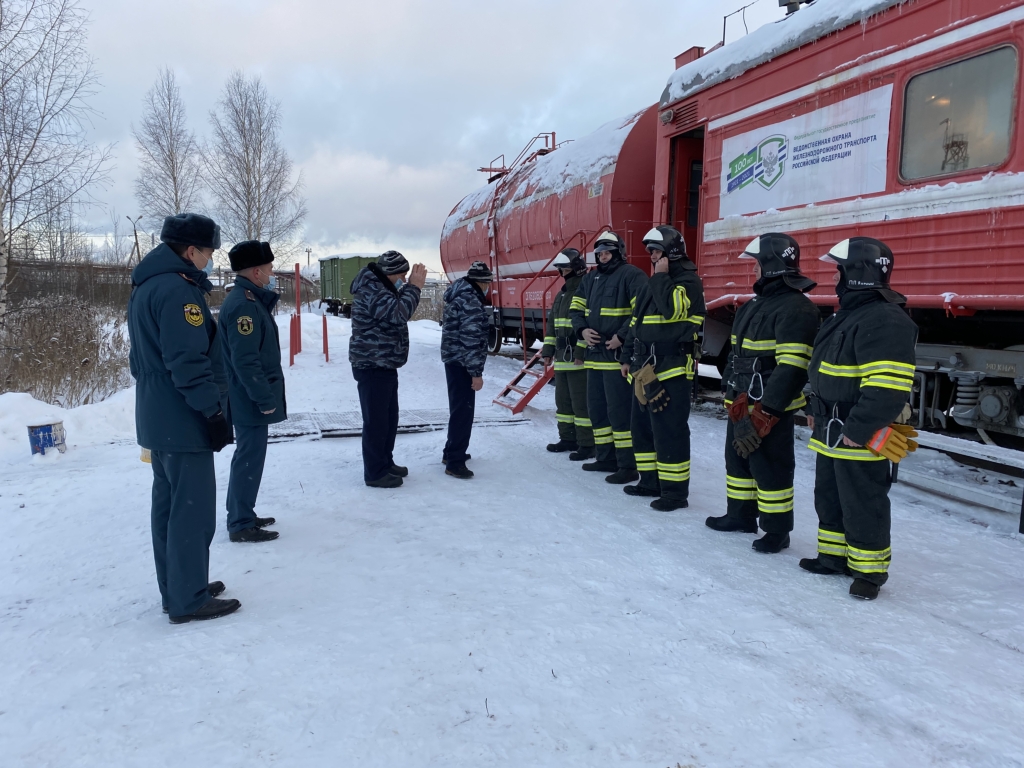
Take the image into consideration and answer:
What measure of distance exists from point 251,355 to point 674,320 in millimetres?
2815

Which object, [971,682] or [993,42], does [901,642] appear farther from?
[993,42]

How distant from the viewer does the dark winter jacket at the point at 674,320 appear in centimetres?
461

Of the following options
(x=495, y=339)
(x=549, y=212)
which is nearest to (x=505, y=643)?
(x=549, y=212)

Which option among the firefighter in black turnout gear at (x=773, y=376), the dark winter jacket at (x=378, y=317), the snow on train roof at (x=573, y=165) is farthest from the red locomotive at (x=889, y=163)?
the dark winter jacket at (x=378, y=317)

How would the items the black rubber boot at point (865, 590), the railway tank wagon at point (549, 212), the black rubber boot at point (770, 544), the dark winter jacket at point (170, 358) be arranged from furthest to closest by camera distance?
1. the railway tank wagon at point (549, 212)
2. the black rubber boot at point (770, 544)
3. the black rubber boot at point (865, 590)
4. the dark winter jacket at point (170, 358)

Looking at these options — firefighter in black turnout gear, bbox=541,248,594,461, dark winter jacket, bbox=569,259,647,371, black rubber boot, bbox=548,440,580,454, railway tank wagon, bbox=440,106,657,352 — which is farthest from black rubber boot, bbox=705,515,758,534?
railway tank wagon, bbox=440,106,657,352

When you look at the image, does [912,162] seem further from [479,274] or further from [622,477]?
[479,274]

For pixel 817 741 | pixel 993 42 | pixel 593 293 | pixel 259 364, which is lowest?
pixel 817 741

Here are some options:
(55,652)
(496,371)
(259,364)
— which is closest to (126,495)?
(259,364)

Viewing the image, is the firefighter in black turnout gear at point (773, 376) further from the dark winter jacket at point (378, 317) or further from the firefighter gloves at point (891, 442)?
the dark winter jacket at point (378, 317)

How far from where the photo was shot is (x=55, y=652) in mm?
2746

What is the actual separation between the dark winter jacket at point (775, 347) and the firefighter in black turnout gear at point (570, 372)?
199cm

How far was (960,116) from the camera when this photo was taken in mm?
4598

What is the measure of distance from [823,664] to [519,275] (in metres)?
10.2
